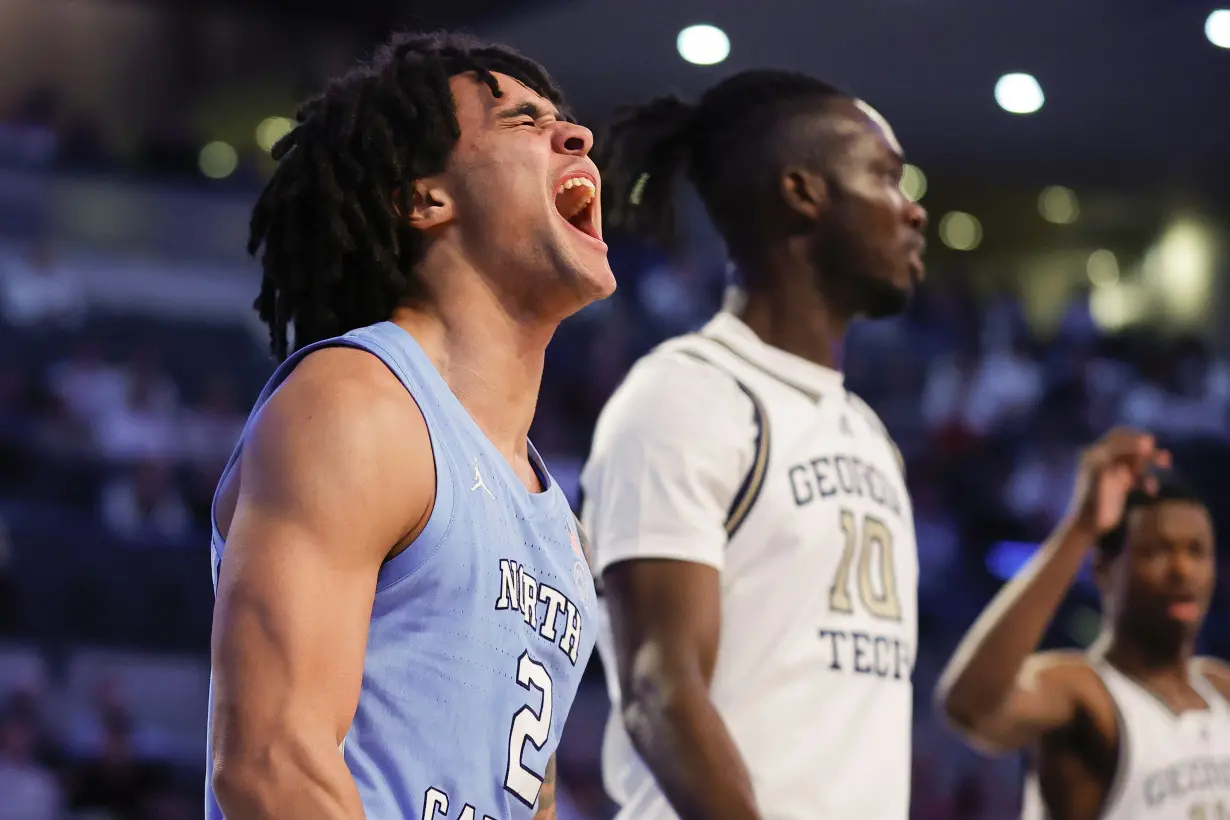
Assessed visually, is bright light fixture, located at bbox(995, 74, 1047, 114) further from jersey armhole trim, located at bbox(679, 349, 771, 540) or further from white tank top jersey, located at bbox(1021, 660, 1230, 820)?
jersey armhole trim, located at bbox(679, 349, 771, 540)

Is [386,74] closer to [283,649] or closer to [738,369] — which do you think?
[283,649]

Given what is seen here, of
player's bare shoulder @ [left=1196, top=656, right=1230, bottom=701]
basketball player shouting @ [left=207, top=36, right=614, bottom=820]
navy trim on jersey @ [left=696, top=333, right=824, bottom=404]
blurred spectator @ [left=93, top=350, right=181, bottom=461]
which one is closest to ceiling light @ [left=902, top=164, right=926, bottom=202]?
blurred spectator @ [left=93, top=350, right=181, bottom=461]

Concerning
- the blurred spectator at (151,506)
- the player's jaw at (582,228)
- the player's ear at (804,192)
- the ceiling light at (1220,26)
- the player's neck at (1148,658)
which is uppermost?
the ceiling light at (1220,26)

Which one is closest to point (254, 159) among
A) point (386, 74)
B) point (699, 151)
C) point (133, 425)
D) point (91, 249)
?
point (91, 249)

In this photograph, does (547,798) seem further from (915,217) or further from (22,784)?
(22,784)

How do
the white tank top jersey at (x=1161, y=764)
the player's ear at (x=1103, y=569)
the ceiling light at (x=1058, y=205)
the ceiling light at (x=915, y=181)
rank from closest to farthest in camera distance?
the white tank top jersey at (x=1161, y=764) → the player's ear at (x=1103, y=569) → the ceiling light at (x=915, y=181) → the ceiling light at (x=1058, y=205)

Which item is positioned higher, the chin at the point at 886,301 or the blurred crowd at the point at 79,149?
the blurred crowd at the point at 79,149

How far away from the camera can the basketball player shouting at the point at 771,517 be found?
8.53 ft

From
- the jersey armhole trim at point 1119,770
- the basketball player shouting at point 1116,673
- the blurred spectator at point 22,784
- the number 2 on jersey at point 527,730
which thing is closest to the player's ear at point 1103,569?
the basketball player shouting at point 1116,673

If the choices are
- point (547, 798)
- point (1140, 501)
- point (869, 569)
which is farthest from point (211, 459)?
point (547, 798)

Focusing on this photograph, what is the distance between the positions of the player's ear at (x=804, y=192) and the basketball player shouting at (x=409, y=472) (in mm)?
1031

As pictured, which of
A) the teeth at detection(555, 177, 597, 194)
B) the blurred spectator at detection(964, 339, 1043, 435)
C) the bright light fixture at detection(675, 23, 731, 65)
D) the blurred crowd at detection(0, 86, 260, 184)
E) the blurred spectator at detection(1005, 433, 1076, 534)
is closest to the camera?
the teeth at detection(555, 177, 597, 194)

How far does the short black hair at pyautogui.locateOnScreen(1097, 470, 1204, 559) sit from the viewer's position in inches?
153

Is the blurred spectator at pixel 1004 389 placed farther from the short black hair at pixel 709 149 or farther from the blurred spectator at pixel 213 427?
the short black hair at pixel 709 149
